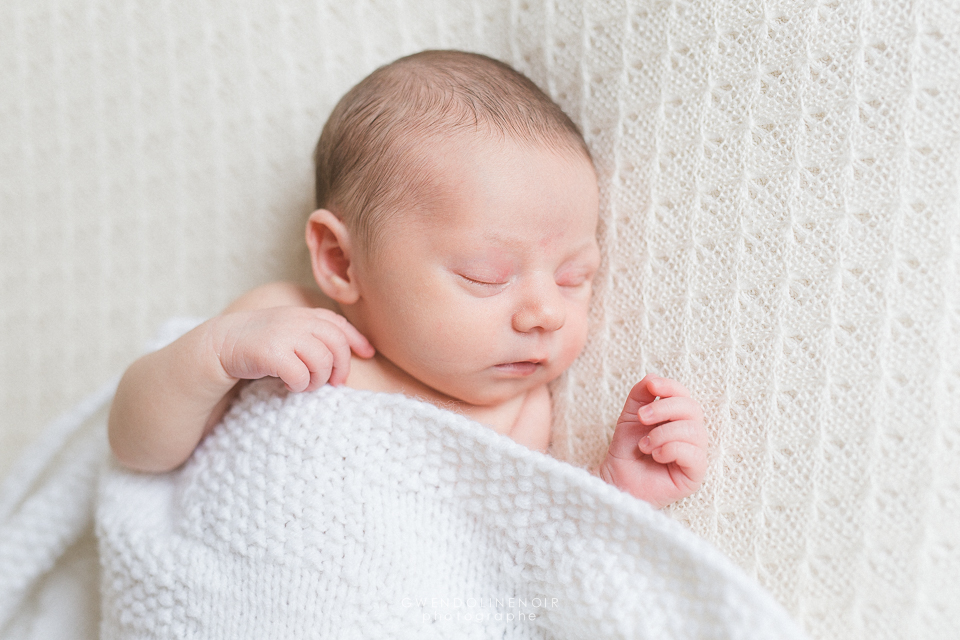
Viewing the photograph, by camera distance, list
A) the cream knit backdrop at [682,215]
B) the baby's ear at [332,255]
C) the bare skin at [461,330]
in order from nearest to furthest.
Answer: the cream knit backdrop at [682,215]
the bare skin at [461,330]
the baby's ear at [332,255]

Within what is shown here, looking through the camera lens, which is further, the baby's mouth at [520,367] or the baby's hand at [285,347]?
the baby's mouth at [520,367]

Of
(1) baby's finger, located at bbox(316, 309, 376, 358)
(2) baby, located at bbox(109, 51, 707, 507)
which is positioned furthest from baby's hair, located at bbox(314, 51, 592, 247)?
(1) baby's finger, located at bbox(316, 309, 376, 358)

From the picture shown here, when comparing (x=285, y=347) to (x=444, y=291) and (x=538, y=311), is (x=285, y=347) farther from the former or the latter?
(x=538, y=311)

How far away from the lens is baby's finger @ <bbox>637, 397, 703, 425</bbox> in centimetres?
94

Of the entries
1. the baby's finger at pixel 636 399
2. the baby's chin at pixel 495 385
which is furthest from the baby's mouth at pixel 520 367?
the baby's finger at pixel 636 399

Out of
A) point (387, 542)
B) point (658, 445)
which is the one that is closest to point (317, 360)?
point (387, 542)

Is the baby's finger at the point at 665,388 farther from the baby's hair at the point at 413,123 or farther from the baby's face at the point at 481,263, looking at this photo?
the baby's hair at the point at 413,123

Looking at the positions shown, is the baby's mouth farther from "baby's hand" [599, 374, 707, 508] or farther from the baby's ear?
the baby's ear

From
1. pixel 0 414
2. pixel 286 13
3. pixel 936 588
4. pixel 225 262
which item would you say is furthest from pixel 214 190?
pixel 936 588

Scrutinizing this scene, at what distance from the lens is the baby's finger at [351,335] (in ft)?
3.40

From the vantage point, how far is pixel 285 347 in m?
0.95

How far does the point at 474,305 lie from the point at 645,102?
0.42 meters

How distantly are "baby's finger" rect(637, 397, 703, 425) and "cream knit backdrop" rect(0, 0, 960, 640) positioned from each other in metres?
0.04

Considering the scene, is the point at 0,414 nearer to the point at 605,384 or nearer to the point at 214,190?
the point at 214,190
